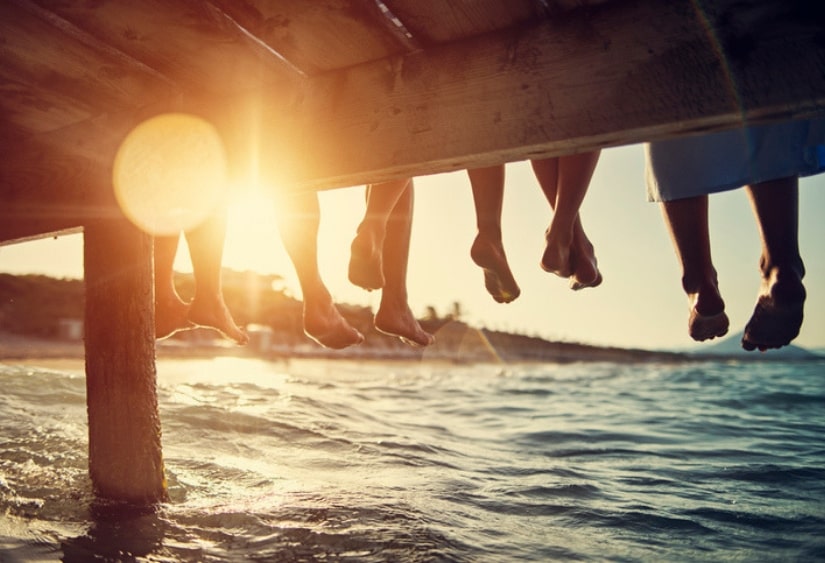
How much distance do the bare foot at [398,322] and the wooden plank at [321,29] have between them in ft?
4.50

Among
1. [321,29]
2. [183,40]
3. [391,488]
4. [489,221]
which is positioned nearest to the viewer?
[321,29]

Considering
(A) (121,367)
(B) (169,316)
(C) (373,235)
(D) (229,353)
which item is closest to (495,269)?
(C) (373,235)

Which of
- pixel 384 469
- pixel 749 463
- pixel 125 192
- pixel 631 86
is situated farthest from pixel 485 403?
pixel 631 86

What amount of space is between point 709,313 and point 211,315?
239 cm

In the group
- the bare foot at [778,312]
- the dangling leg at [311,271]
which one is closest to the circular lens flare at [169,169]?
the dangling leg at [311,271]

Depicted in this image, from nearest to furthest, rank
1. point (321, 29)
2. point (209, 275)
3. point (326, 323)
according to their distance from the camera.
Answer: point (321, 29) → point (326, 323) → point (209, 275)

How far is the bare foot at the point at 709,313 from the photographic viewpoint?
2.35 meters

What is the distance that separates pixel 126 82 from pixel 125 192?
47 cm

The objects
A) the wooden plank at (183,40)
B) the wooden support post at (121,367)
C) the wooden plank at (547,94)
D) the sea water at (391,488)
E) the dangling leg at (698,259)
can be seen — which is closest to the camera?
the wooden plank at (547,94)

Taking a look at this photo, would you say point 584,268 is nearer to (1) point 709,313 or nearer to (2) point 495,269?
(2) point 495,269

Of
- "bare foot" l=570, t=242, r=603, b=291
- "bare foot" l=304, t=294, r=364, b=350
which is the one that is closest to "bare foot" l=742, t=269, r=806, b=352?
"bare foot" l=570, t=242, r=603, b=291

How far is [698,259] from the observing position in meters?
2.37

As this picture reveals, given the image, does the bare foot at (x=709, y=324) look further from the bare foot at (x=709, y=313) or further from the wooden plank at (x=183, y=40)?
the wooden plank at (x=183, y=40)

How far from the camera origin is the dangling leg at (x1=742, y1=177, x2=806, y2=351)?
2090 millimetres
